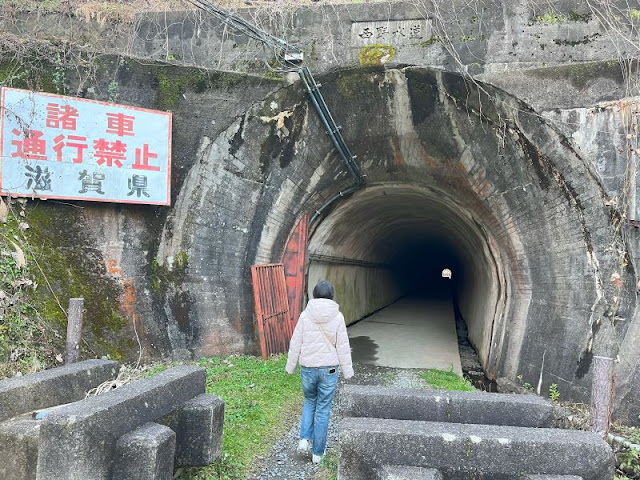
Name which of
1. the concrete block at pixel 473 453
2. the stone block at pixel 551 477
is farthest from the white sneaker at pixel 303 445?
the stone block at pixel 551 477

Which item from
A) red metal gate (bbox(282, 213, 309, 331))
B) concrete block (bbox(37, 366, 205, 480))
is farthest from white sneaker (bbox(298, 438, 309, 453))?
red metal gate (bbox(282, 213, 309, 331))

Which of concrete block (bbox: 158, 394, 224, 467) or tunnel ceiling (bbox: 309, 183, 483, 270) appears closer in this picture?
concrete block (bbox: 158, 394, 224, 467)

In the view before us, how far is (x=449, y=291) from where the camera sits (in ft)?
89.6

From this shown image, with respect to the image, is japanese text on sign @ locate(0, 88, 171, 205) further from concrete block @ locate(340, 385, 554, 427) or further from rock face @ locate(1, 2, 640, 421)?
concrete block @ locate(340, 385, 554, 427)

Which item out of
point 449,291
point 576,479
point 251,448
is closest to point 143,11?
point 251,448

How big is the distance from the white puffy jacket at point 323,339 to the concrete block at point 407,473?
1010 mm

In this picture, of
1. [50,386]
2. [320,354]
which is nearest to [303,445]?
[320,354]

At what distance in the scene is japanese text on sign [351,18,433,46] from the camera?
24.3ft

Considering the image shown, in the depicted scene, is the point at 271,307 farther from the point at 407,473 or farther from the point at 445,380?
the point at 407,473

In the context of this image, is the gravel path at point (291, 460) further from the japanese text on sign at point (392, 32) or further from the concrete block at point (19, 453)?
the japanese text on sign at point (392, 32)

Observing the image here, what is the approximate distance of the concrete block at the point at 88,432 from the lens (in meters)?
2.90

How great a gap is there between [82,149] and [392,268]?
14.6m

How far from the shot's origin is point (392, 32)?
7492 millimetres

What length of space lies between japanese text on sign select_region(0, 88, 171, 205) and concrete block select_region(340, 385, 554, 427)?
4607mm
